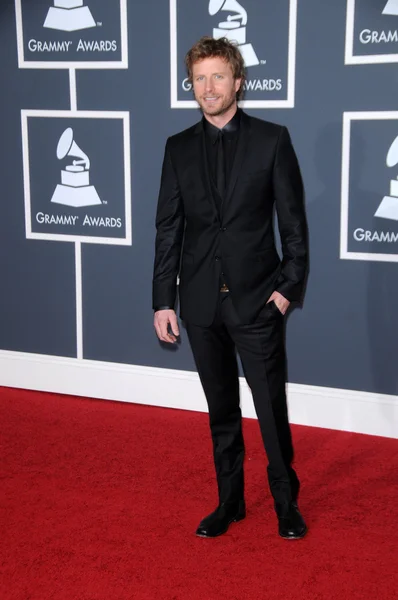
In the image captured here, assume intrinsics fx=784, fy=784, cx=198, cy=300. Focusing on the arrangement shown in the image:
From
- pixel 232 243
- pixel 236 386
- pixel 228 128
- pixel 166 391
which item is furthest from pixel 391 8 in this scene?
pixel 166 391

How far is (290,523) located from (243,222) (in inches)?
47.5

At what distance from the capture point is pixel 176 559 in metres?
2.96

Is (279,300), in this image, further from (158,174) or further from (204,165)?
(158,174)

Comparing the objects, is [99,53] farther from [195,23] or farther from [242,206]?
[242,206]

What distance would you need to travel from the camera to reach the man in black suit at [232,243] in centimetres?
293

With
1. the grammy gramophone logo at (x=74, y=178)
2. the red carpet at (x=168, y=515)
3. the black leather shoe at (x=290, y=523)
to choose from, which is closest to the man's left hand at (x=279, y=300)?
the black leather shoe at (x=290, y=523)

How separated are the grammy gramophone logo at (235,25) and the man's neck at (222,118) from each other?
1219 mm

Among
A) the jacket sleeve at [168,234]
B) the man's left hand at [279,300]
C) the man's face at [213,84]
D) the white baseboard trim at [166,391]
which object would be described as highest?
the man's face at [213,84]

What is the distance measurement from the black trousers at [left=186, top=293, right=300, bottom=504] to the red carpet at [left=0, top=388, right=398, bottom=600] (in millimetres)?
225

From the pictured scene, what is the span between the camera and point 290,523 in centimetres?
312

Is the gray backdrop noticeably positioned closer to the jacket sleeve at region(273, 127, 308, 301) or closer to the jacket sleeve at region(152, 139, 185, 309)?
the jacket sleeve at region(273, 127, 308, 301)

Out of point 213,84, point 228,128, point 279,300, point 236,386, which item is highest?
point 213,84

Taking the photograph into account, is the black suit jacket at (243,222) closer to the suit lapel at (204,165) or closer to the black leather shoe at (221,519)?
the suit lapel at (204,165)

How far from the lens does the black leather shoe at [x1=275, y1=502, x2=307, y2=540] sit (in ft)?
10.2
